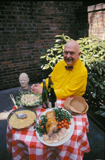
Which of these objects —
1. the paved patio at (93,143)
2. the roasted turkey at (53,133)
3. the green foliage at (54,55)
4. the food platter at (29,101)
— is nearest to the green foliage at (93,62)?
the green foliage at (54,55)

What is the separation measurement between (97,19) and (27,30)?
87.0 inches

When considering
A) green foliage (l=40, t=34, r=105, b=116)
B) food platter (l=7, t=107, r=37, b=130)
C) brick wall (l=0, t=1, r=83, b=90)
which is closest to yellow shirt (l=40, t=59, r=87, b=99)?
green foliage (l=40, t=34, r=105, b=116)

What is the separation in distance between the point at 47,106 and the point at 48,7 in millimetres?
3538

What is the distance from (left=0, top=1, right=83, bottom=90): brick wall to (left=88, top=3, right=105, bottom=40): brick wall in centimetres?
78

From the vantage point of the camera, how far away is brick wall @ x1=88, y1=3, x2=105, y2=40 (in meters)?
3.32

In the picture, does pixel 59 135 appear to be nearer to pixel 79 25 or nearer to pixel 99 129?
pixel 99 129

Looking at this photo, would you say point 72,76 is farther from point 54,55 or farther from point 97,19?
point 97,19

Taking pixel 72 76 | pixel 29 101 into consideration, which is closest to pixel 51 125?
pixel 29 101

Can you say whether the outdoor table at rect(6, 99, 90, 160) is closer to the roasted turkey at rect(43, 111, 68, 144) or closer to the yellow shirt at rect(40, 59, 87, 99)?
the roasted turkey at rect(43, 111, 68, 144)

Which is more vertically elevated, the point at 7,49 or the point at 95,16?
the point at 95,16

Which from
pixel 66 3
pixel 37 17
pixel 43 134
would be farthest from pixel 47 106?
pixel 66 3

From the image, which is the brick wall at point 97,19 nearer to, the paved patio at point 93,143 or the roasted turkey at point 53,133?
the paved patio at point 93,143

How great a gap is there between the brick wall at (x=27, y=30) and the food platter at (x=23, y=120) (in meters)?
2.75

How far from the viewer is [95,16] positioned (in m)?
3.55
